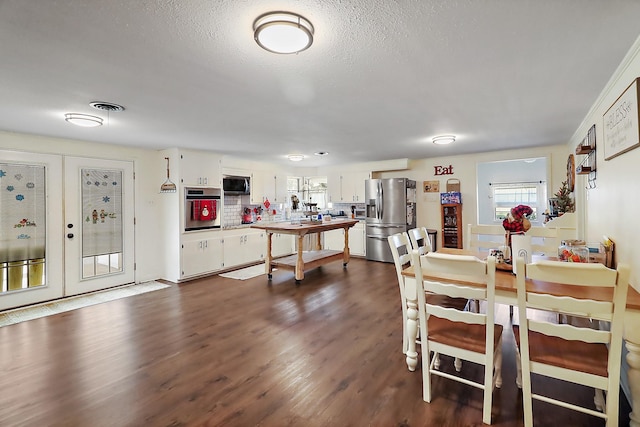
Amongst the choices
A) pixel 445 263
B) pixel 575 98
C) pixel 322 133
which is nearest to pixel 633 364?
pixel 445 263

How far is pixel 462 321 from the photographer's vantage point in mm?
1851

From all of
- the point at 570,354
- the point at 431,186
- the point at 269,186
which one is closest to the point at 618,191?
the point at 570,354

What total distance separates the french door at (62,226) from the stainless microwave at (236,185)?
161 cm

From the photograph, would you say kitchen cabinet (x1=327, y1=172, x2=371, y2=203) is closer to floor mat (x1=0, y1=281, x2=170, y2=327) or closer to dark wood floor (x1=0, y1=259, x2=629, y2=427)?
dark wood floor (x1=0, y1=259, x2=629, y2=427)

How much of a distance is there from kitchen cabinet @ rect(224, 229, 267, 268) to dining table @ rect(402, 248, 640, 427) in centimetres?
433

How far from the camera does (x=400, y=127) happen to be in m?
3.81

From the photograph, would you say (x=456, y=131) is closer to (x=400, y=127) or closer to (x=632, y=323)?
(x=400, y=127)

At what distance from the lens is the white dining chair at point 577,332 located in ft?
4.70

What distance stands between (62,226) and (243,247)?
2869 mm

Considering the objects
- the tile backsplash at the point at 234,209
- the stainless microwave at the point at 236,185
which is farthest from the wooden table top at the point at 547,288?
the tile backsplash at the point at 234,209

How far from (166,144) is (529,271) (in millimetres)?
4902

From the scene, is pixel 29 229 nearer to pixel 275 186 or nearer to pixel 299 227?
pixel 299 227

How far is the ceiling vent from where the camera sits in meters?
2.77

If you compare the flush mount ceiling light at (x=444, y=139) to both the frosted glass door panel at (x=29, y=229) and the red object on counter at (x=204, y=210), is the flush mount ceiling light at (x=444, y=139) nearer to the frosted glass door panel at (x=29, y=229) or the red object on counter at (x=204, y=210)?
the red object on counter at (x=204, y=210)
